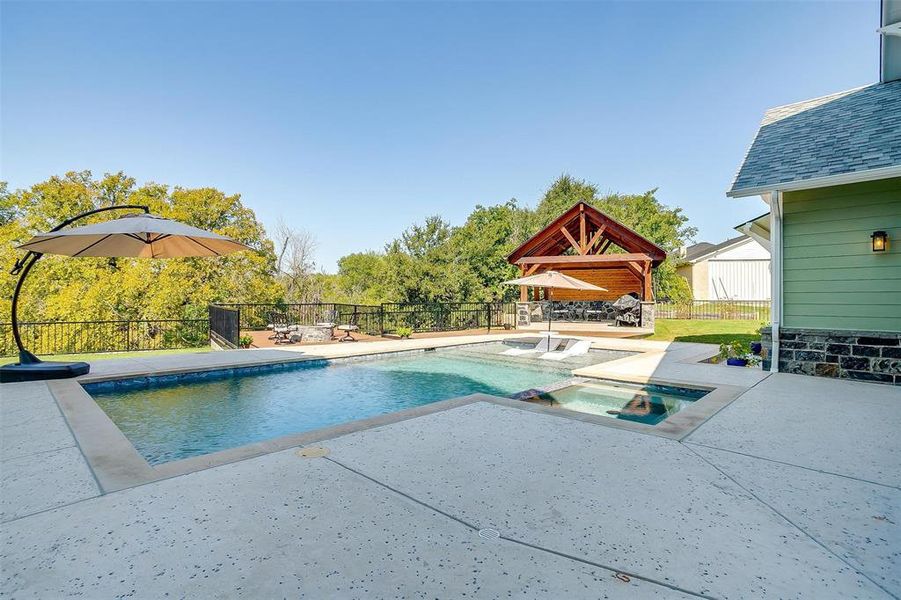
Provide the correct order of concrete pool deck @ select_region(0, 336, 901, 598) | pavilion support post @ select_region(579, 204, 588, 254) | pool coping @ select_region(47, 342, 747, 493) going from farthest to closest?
pavilion support post @ select_region(579, 204, 588, 254)
pool coping @ select_region(47, 342, 747, 493)
concrete pool deck @ select_region(0, 336, 901, 598)

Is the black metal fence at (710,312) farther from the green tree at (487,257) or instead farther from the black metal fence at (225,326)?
the black metal fence at (225,326)

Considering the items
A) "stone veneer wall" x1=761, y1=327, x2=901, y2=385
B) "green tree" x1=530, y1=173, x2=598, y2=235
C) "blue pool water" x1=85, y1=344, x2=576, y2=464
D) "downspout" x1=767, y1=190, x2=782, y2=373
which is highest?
"green tree" x1=530, y1=173, x2=598, y2=235

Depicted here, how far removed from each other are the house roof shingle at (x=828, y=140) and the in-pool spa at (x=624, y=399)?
132 inches

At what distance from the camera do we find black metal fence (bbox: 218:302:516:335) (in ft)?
50.9

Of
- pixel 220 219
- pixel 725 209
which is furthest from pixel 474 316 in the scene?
pixel 725 209

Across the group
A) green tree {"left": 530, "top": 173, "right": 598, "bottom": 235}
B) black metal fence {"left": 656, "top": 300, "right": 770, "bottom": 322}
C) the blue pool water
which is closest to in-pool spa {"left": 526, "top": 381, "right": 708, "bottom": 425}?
the blue pool water

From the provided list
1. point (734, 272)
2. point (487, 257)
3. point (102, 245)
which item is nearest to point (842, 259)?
point (102, 245)

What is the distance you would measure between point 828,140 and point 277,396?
9.81 m

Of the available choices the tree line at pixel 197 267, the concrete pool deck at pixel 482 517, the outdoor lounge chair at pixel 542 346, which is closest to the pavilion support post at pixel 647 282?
the tree line at pixel 197 267

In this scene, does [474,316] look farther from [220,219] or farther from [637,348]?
[220,219]

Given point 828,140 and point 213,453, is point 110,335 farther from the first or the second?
point 828,140

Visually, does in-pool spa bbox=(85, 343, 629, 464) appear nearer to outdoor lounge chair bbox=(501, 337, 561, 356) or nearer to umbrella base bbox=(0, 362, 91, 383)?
umbrella base bbox=(0, 362, 91, 383)

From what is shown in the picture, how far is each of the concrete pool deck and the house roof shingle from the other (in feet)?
12.9

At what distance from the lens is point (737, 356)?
27.2 ft
